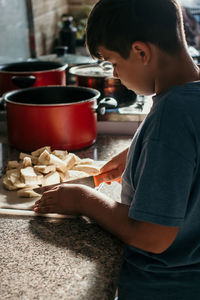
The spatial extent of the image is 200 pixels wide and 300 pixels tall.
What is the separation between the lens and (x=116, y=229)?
83 cm

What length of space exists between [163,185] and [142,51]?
0.26 meters

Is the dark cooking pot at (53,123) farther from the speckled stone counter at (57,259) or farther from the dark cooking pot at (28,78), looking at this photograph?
the speckled stone counter at (57,259)

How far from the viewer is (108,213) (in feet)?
2.80

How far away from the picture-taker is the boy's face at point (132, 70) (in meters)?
0.78

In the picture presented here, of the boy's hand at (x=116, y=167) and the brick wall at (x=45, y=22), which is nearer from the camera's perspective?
the boy's hand at (x=116, y=167)

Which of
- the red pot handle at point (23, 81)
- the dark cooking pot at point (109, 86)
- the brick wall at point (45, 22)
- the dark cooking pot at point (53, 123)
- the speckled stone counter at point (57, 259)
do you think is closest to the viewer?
the speckled stone counter at point (57, 259)

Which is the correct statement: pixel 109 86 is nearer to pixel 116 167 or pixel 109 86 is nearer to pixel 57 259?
pixel 116 167

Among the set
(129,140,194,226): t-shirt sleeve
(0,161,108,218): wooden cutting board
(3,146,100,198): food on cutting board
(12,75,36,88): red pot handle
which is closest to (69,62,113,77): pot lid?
(12,75,36,88): red pot handle

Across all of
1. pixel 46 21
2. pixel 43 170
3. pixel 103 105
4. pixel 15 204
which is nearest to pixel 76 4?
pixel 46 21

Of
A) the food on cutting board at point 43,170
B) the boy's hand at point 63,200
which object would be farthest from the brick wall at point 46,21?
the boy's hand at point 63,200

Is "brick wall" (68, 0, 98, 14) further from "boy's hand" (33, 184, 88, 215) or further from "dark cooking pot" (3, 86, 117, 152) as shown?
"boy's hand" (33, 184, 88, 215)

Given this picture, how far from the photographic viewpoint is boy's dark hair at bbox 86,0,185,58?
29.1 inches

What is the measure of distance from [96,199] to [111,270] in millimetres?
175

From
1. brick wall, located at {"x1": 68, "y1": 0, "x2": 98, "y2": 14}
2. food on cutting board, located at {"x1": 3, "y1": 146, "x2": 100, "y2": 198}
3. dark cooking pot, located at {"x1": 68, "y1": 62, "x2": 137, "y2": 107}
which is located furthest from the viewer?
brick wall, located at {"x1": 68, "y1": 0, "x2": 98, "y2": 14}
